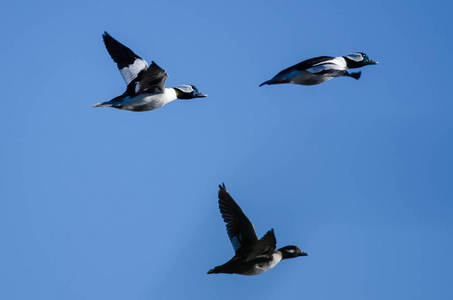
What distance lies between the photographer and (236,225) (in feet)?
39.8

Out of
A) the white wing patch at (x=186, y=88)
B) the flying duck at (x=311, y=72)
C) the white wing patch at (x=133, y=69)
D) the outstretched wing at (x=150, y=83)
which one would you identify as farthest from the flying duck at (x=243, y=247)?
the white wing patch at (x=133, y=69)

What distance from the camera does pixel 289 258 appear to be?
503 inches

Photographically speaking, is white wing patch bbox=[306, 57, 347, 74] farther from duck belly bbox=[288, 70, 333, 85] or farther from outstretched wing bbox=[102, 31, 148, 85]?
outstretched wing bbox=[102, 31, 148, 85]

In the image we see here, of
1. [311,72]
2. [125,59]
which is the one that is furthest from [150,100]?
[311,72]

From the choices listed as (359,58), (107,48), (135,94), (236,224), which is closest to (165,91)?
(135,94)

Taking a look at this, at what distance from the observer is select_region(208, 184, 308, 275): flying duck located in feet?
37.9

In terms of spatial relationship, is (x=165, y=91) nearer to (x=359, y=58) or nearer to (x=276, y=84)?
(x=276, y=84)

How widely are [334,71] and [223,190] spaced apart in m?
2.84

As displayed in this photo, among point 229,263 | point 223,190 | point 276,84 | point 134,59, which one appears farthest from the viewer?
point 134,59

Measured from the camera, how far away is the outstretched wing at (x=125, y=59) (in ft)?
45.8

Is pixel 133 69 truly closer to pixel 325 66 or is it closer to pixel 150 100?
pixel 150 100

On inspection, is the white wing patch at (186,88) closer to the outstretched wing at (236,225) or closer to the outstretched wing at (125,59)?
the outstretched wing at (125,59)

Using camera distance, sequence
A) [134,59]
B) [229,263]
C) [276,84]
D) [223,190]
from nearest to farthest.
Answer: [229,263]
[223,190]
[276,84]
[134,59]

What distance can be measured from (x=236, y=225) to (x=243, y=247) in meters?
0.43
